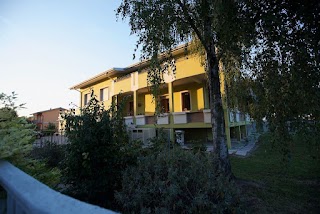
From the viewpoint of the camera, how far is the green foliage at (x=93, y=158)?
152 inches

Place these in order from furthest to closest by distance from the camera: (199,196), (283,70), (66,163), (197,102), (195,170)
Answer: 1. (197,102)
2. (66,163)
3. (283,70)
4. (195,170)
5. (199,196)

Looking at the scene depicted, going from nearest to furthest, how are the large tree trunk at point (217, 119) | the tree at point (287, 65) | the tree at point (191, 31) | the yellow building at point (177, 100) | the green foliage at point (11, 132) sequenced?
the green foliage at point (11, 132) → the tree at point (287, 65) → the tree at point (191, 31) → the large tree trunk at point (217, 119) → the yellow building at point (177, 100)

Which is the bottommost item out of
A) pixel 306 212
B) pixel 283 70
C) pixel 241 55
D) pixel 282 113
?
pixel 306 212

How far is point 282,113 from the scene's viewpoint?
3869 mm

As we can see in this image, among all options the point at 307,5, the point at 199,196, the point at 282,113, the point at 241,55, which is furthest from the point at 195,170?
the point at 307,5

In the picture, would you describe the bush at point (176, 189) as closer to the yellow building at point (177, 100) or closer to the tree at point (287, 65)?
the tree at point (287, 65)

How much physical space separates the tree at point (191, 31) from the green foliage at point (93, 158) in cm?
223

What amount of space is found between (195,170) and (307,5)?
11.4 feet

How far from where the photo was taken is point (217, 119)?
5871 millimetres

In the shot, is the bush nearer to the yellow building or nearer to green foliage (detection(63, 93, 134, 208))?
green foliage (detection(63, 93, 134, 208))

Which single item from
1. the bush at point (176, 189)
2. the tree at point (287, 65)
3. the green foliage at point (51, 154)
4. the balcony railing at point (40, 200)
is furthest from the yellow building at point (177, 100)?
the balcony railing at point (40, 200)

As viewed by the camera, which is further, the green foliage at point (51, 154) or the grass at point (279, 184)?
the green foliage at point (51, 154)

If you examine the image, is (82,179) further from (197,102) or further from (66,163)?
(197,102)

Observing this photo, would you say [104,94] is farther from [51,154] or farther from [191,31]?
[191,31]
